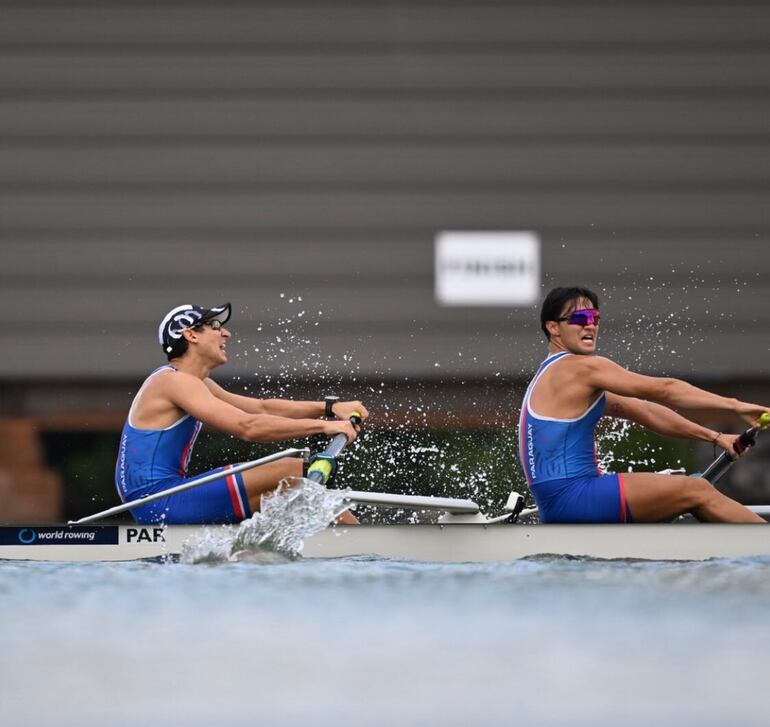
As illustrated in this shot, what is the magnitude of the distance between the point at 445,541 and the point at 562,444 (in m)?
0.60

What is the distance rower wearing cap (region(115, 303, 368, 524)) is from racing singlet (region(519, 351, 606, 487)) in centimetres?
74

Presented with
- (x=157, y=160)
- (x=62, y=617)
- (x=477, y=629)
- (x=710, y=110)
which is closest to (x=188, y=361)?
(x=62, y=617)

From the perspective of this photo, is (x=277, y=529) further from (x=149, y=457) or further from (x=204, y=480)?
(x=149, y=457)

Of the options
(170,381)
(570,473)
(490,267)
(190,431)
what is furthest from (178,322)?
(490,267)

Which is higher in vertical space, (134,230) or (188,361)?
(134,230)

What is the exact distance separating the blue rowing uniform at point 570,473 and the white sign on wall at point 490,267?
2684 millimetres

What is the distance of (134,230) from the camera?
30.3 ft

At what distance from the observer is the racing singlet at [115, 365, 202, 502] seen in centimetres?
650

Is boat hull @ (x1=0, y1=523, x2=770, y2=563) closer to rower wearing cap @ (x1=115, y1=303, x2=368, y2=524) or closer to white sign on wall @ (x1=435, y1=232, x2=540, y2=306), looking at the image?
rower wearing cap @ (x1=115, y1=303, x2=368, y2=524)

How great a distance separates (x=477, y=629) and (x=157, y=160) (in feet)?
16.3

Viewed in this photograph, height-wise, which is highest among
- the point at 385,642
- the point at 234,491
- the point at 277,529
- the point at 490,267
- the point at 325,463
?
the point at 490,267

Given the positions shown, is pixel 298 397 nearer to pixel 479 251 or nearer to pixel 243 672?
pixel 479 251

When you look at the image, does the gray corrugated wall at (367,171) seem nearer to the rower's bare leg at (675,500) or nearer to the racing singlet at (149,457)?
the racing singlet at (149,457)

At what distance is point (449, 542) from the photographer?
637cm
